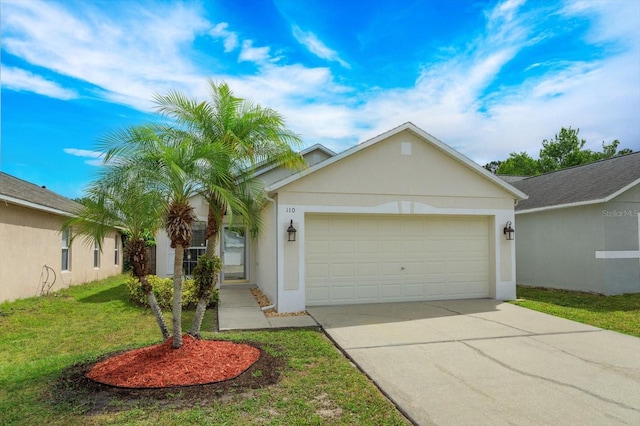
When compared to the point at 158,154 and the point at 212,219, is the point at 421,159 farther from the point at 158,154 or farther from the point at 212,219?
the point at 158,154

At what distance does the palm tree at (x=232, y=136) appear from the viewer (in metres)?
6.10

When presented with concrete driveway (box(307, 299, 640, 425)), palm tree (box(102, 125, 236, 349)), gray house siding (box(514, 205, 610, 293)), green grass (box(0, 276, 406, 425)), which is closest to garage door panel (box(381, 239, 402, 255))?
concrete driveway (box(307, 299, 640, 425))

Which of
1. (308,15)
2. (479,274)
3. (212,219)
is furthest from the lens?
(479,274)

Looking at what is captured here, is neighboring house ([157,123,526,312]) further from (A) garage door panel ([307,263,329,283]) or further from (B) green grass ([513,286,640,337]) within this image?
(B) green grass ([513,286,640,337])

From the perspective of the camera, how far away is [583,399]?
4.35m

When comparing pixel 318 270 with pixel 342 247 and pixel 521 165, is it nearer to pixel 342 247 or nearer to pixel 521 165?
pixel 342 247

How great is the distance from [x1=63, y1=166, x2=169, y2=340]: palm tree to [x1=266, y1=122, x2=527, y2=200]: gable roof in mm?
3910

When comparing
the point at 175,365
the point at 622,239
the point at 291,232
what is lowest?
the point at 175,365

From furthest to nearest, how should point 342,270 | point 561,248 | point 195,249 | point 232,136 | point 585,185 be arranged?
point 195,249 → point 585,185 → point 561,248 → point 342,270 → point 232,136

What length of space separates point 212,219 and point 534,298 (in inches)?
394

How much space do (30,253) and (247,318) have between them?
298 inches

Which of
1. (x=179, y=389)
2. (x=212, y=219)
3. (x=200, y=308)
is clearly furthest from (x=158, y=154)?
(x=179, y=389)

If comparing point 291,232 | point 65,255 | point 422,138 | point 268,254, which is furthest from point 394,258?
point 65,255

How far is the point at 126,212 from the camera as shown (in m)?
5.61
